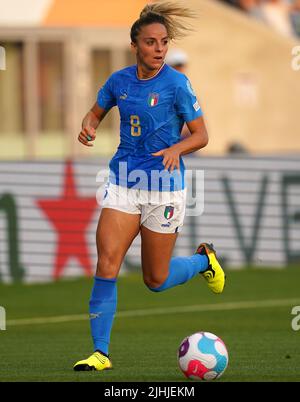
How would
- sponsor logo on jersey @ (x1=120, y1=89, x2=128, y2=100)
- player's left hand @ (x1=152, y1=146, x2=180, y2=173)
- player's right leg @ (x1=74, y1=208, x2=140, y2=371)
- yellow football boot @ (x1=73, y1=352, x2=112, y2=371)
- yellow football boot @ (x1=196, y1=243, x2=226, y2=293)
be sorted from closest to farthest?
player's left hand @ (x1=152, y1=146, x2=180, y2=173), yellow football boot @ (x1=73, y1=352, x2=112, y2=371), player's right leg @ (x1=74, y1=208, x2=140, y2=371), sponsor logo on jersey @ (x1=120, y1=89, x2=128, y2=100), yellow football boot @ (x1=196, y1=243, x2=226, y2=293)

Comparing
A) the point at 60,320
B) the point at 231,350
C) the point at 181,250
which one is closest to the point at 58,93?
the point at 181,250

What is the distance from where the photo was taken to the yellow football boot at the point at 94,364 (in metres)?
9.70

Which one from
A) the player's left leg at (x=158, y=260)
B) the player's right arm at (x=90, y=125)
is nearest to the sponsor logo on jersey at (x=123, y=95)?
the player's right arm at (x=90, y=125)

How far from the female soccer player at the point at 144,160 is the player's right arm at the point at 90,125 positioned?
0.04ft

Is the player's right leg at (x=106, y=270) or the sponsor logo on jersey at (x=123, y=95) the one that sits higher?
the sponsor logo on jersey at (x=123, y=95)

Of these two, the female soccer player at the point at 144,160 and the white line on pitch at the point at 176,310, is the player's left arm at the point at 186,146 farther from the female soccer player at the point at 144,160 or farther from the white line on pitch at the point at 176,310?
the white line on pitch at the point at 176,310

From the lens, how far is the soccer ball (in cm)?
931

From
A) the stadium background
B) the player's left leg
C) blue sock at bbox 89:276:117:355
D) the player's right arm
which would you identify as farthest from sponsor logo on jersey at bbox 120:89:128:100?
the stadium background

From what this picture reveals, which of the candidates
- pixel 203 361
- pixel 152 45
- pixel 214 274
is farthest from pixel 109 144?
pixel 203 361

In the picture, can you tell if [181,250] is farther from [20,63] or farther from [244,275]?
[20,63]

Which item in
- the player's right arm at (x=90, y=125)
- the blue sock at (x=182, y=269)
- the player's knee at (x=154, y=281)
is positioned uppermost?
the player's right arm at (x=90, y=125)

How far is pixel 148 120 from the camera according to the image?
9875mm

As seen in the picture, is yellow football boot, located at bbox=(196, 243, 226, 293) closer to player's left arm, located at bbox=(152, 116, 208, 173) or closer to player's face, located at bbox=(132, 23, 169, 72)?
player's left arm, located at bbox=(152, 116, 208, 173)
